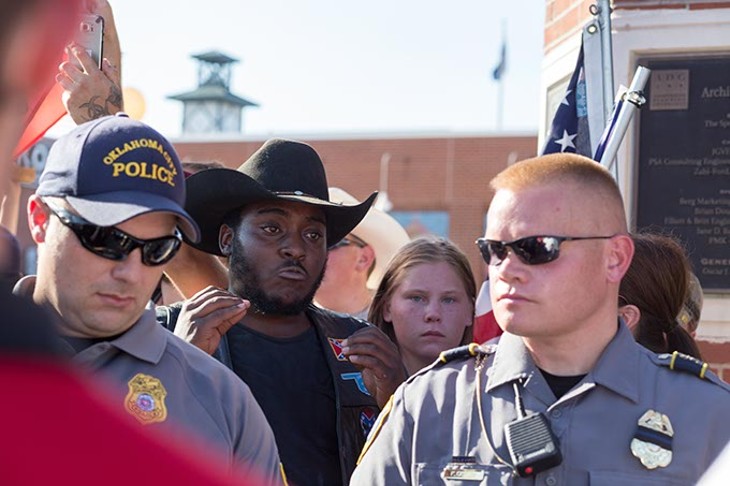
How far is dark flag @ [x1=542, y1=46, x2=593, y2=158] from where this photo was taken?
5098 mm

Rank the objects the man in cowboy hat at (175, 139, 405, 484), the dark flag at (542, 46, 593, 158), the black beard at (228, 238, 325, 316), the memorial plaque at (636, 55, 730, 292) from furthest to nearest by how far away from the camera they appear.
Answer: the memorial plaque at (636, 55, 730, 292), the dark flag at (542, 46, 593, 158), the black beard at (228, 238, 325, 316), the man in cowboy hat at (175, 139, 405, 484)

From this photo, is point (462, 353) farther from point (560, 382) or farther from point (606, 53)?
point (606, 53)

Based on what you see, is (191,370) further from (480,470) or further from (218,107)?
(218,107)

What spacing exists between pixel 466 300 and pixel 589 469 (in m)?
1.89

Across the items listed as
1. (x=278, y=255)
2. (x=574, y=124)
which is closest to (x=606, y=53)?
(x=574, y=124)

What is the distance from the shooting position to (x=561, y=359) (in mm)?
3135

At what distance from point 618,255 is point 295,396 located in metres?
1.25

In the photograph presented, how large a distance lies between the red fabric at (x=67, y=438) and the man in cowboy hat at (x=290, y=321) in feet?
9.15

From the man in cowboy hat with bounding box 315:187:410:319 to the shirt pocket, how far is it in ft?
9.84

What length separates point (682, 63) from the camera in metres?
5.79

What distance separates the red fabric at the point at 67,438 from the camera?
2.29 ft

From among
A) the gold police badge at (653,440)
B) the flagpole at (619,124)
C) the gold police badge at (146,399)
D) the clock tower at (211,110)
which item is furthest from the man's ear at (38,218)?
the clock tower at (211,110)

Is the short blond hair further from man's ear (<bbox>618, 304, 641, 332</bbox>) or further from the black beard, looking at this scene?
the black beard

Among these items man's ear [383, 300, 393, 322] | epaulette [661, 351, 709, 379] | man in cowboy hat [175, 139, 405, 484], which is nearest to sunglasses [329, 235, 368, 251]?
man's ear [383, 300, 393, 322]
